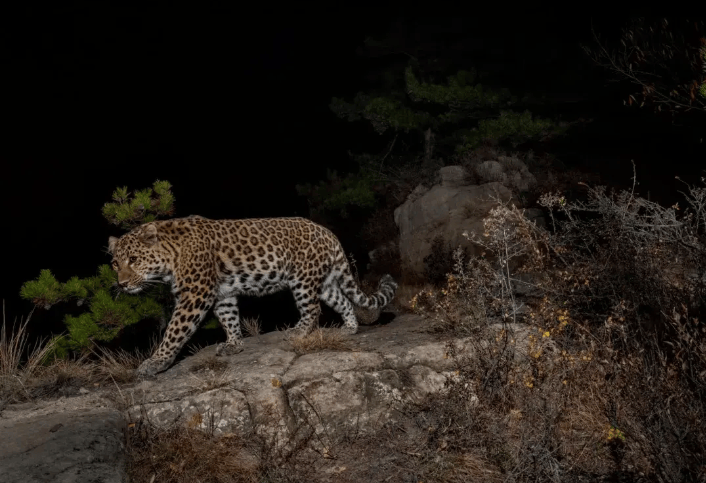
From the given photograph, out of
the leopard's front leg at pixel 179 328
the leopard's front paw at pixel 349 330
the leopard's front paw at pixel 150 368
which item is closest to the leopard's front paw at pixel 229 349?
the leopard's front leg at pixel 179 328

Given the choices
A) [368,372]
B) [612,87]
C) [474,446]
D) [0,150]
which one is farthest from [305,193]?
[474,446]

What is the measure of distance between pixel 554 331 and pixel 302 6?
594 inches

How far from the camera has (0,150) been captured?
1212 centimetres

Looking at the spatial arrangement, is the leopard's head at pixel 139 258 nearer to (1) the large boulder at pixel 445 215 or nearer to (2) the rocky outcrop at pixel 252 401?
(2) the rocky outcrop at pixel 252 401

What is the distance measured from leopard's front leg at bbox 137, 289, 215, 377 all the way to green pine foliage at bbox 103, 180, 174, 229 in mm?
1442

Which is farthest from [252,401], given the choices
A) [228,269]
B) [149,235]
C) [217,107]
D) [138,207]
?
[217,107]

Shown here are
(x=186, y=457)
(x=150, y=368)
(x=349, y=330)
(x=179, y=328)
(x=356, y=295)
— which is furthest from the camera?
(x=356, y=295)

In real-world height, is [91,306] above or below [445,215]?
above

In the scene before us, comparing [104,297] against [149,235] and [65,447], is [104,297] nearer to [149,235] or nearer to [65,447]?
[149,235]

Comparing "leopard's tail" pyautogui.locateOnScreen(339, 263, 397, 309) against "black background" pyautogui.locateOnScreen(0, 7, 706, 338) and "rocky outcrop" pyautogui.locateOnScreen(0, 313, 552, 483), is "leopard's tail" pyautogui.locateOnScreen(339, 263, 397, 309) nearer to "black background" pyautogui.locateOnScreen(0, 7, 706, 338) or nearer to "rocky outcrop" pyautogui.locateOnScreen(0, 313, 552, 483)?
"rocky outcrop" pyautogui.locateOnScreen(0, 313, 552, 483)

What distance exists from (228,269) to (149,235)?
3.35ft

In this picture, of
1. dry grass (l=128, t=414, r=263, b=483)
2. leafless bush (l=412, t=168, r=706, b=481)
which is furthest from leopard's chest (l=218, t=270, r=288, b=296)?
dry grass (l=128, t=414, r=263, b=483)

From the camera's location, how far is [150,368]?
22.4ft

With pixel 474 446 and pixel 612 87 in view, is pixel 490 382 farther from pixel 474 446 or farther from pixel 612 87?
pixel 612 87
